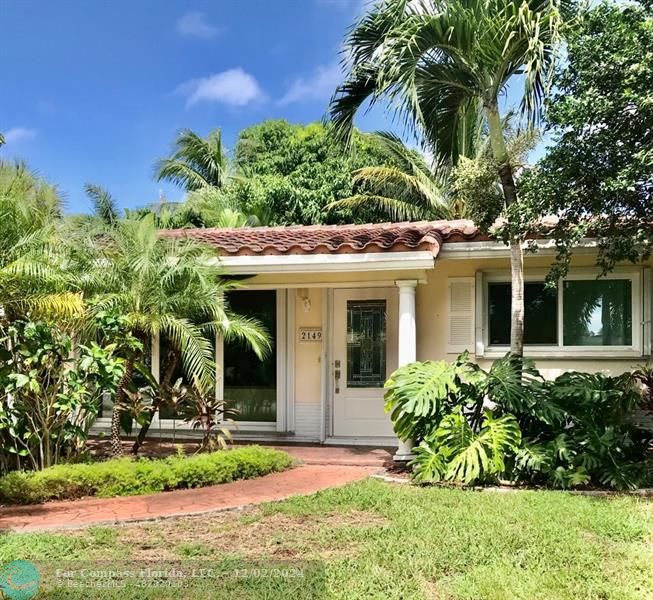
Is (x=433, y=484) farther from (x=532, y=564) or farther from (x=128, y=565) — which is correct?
(x=128, y=565)

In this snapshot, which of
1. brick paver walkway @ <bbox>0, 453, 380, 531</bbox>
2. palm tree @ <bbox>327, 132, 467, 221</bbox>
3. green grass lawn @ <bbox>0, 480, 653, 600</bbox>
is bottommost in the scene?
brick paver walkway @ <bbox>0, 453, 380, 531</bbox>

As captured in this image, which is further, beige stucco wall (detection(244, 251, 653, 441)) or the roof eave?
beige stucco wall (detection(244, 251, 653, 441))

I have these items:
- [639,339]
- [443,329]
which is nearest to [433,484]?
[443,329]

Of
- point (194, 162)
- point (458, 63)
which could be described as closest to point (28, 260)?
point (458, 63)

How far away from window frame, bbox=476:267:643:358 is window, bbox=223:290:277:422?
3553 millimetres

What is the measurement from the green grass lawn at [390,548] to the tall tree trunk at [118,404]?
7.89 ft

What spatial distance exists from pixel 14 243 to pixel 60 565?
3554mm

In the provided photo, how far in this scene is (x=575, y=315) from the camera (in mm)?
8586

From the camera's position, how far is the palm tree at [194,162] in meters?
26.5

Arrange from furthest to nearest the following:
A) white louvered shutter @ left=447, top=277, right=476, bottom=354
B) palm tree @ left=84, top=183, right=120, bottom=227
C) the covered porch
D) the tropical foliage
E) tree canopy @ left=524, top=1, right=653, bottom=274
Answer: palm tree @ left=84, top=183, right=120, bottom=227 → the covered porch → white louvered shutter @ left=447, top=277, right=476, bottom=354 → the tropical foliage → tree canopy @ left=524, top=1, right=653, bottom=274

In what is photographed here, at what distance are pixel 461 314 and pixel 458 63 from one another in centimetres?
359

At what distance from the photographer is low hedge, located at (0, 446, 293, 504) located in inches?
249

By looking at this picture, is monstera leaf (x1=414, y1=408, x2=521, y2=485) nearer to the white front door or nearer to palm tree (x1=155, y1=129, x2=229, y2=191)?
the white front door

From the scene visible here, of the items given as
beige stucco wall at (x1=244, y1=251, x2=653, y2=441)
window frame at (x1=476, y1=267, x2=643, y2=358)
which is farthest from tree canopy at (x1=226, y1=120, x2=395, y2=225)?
window frame at (x1=476, y1=267, x2=643, y2=358)
